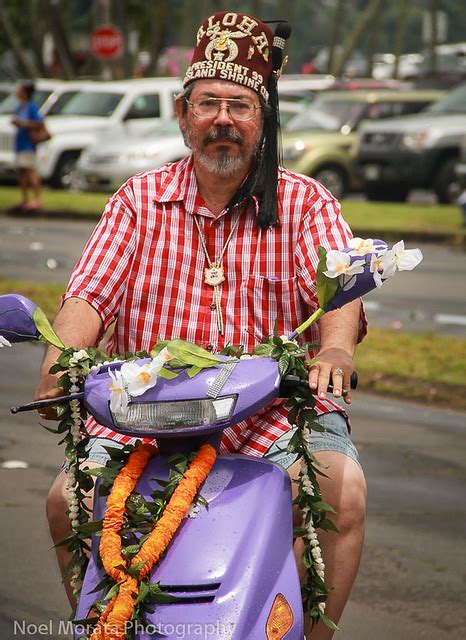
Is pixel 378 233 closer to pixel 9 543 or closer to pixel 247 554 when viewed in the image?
pixel 9 543

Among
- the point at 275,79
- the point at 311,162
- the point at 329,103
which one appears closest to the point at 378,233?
the point at 311,162

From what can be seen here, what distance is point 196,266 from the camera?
4098 millimetres

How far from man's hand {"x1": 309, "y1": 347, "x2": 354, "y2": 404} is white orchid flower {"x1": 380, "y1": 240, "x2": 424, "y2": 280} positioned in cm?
24

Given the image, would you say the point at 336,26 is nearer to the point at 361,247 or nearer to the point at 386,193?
the point at 386,193

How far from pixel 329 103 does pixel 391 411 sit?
18.2 metres

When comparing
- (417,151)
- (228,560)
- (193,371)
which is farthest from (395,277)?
(228,560)

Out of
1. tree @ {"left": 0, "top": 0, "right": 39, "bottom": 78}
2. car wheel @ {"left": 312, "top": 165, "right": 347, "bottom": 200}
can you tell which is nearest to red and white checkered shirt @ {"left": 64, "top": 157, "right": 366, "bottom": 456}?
car wheel @ {"left": 312, "top": 165, "right": 347, "bottom": 200}

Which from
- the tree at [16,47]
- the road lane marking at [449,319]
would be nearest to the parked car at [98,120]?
the tree at [16,47]

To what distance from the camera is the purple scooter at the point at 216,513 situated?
3068 mm

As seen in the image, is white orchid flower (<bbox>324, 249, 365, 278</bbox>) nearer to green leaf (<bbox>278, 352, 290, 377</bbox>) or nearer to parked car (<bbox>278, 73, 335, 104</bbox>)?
green leaf (<bbox>278, 352, 290, 377</bbox>)

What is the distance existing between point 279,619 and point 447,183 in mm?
20130

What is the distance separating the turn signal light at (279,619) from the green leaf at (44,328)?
0.76 metres

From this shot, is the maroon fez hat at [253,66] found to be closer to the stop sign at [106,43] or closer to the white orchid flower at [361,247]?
the white orchid flower at [361,247]

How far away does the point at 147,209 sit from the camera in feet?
13.6
